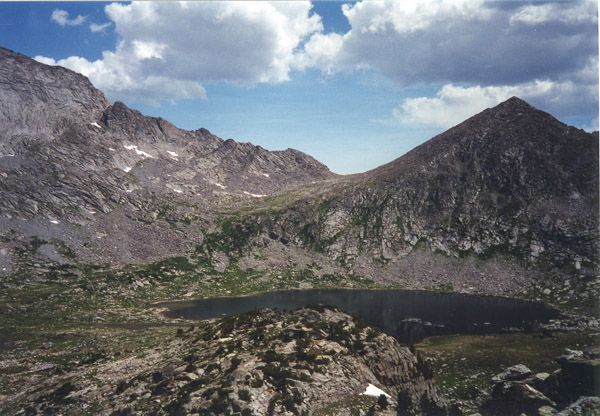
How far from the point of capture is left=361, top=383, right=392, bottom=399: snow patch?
46.4 m

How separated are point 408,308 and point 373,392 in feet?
309

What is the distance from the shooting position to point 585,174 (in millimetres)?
191625

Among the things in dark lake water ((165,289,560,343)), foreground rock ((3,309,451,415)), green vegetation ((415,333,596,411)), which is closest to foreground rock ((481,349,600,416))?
green vegetation ((415,333,596,411))

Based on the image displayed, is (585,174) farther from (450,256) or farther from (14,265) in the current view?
(14,265)

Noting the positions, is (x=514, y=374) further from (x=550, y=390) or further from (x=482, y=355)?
(x=482, y=355)

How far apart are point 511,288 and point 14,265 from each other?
178307 millimetres

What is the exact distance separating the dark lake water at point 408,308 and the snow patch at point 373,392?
51.2 metres

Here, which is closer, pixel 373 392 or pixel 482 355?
pixel 373 392

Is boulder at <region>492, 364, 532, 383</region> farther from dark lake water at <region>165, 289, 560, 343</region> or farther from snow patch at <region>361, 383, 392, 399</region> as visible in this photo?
dark lake water at <region>165, 289, 560, 343</region>

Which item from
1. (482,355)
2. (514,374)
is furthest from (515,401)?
(482,355)

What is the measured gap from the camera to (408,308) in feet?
449

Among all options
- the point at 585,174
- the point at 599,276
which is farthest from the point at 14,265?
the point at 585,174

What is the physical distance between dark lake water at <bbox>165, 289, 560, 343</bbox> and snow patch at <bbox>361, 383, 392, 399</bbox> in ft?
168

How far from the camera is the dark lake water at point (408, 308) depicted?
366 ft
